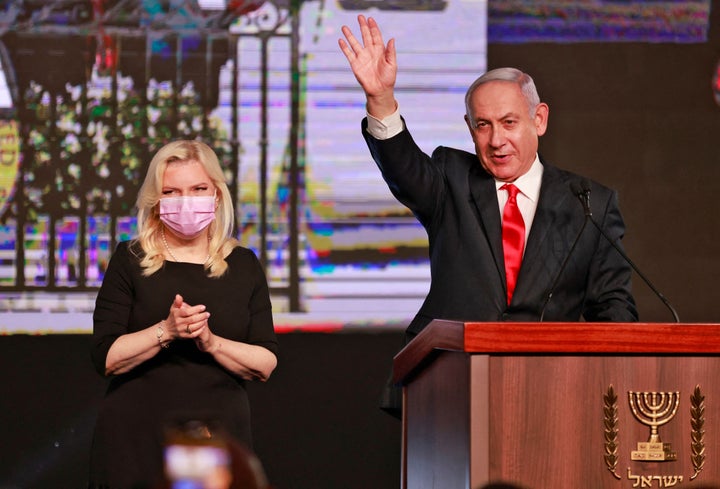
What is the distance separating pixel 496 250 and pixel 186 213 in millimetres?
746

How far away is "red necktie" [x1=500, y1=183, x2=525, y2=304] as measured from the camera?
→ 2.56 m

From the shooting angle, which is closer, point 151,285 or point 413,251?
point 151,285

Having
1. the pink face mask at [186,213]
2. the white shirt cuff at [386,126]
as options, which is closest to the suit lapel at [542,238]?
the white shirt cuff at [386,126]

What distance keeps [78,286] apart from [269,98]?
3.47ft

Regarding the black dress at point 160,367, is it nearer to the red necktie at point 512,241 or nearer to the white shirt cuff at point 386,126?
the white shirt cuff at point 386,126

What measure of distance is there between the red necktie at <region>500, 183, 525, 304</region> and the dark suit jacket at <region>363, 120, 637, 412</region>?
23 millimetres

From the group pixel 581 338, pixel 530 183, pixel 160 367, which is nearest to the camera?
pixel 581 338

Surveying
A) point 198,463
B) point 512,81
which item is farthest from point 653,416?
point 198,463

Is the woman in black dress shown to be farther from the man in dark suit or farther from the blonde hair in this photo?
the man in dark suit

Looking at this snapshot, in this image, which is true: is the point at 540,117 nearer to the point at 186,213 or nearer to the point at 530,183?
the point at 530,183

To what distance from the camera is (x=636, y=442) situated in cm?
180

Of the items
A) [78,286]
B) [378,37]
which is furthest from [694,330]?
[78,286]

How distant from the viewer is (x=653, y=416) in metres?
1.81

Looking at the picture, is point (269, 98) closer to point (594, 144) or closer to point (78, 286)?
point (78, 286)
